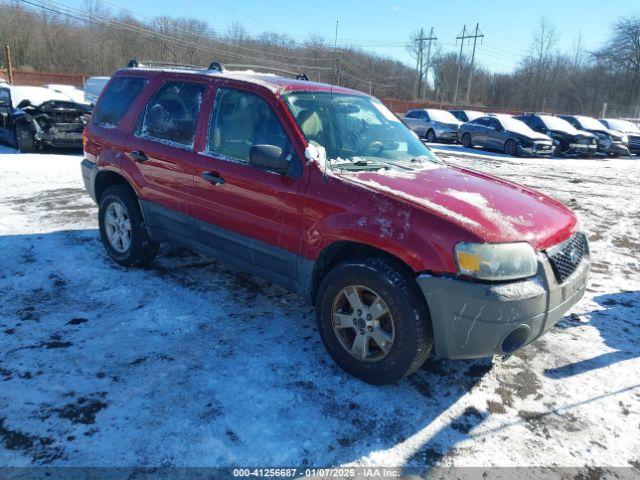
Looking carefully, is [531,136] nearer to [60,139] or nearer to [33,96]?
[60,139]

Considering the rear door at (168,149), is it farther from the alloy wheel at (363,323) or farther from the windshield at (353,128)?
the alloy wheel at (363,323)

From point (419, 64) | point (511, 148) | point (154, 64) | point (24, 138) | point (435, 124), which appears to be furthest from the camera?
point (419, 64)

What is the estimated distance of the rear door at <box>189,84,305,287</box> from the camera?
3281 mm

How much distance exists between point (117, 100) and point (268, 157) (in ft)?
8.19

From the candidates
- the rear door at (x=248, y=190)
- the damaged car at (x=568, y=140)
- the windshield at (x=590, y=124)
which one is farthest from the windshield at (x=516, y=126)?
the rear door at (x=248, y=190)

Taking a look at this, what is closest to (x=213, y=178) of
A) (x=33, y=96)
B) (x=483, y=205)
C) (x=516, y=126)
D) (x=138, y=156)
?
(x=138, y=156)

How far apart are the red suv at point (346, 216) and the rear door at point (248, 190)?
0.04 feet

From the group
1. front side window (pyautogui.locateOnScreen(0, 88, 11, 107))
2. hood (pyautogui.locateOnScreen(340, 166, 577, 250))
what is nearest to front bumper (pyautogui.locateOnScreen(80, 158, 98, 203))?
hood (pyautogui.locateOnScreen(340, 166, 577, 250))

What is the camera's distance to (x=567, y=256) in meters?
3.00

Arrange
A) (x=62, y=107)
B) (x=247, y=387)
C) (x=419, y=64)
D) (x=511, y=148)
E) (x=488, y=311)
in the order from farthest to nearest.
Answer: (x=419, y=64), (x=511, y=148), (x=62, y=107), (x=247, y=387), (x=488, y=311)

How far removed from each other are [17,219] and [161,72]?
339 centimetres

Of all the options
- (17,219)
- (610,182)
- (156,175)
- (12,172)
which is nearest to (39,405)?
(156,175)

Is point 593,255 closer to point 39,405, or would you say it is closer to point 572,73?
point 39,405

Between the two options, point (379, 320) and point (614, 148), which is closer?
point (379, 320)
